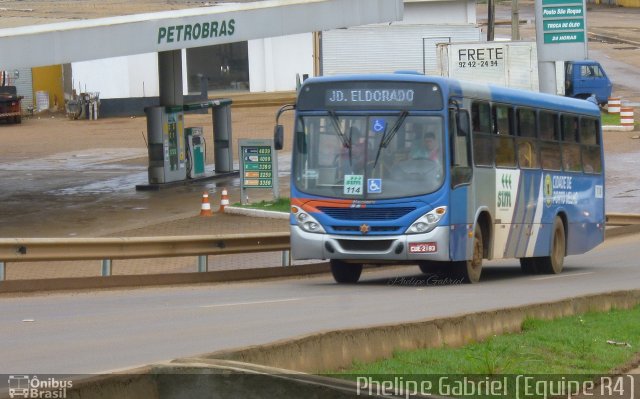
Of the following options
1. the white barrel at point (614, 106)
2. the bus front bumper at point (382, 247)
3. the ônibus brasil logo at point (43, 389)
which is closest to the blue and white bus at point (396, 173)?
the bus front bumper at point (382, 247)

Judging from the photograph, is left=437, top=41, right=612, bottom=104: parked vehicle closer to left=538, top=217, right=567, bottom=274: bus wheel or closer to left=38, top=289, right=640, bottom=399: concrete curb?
left=538, top=217, right=567, bottom=274: bus wheel

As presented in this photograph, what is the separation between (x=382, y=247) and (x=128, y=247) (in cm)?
390

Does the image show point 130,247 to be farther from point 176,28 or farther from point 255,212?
point 255,212

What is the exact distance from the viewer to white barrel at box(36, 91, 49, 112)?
6346cm

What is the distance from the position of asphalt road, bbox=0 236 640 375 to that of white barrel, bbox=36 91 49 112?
150ft

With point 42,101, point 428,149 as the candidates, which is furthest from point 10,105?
point 428,149

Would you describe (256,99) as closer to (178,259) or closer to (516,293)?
(178,259)

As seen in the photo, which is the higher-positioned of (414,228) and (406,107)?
(406,107)

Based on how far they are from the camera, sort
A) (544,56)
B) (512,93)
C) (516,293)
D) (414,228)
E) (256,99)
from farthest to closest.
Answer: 1. (256,99)
2. (544,56)
3. (512,93)
4. (414,228)
5. (516,293)

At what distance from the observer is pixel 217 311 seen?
13.3 metres

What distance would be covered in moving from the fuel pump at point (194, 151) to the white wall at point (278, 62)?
3018cm

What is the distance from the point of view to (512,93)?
19297mm

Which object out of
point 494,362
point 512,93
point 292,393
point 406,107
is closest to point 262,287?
point 406,107

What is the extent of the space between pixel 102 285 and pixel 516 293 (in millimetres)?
5779
